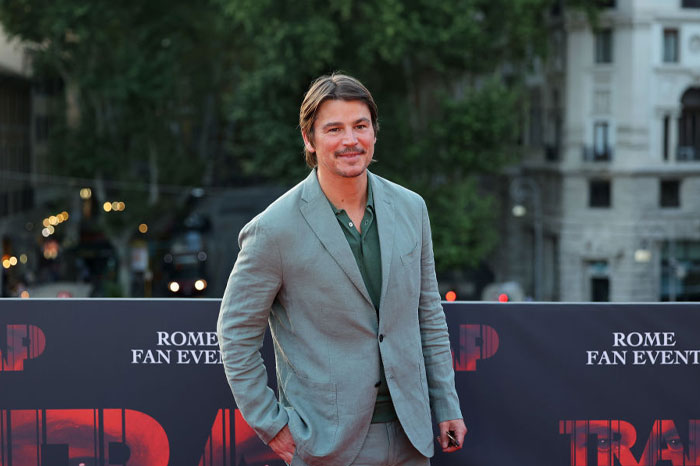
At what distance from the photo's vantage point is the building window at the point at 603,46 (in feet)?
119

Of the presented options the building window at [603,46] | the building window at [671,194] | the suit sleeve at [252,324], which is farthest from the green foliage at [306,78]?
the suit sleeve at [252,324]

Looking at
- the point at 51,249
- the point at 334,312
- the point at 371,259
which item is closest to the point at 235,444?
the point at 334,312

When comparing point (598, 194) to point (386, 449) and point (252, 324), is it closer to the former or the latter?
point (386, 449)

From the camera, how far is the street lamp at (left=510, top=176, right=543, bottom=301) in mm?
37281

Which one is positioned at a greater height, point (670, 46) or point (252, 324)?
point (670, 46)

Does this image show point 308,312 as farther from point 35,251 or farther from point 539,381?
point 35,251

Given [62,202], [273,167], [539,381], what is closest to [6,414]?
[539,381]

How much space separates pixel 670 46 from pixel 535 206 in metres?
6.56

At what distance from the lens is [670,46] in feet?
119

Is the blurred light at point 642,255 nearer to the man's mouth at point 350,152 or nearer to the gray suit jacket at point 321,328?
the gray suit jacket at point 321,328

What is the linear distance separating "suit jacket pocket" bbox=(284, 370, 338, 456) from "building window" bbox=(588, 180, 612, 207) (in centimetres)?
3367

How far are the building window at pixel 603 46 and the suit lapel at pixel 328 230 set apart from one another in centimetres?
3334

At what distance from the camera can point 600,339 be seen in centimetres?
528

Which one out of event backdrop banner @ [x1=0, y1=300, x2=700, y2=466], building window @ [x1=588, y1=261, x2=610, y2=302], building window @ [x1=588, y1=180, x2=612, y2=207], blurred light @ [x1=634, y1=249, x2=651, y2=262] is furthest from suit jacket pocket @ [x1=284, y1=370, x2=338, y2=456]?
building window @ [x1=588, y1=180, x2=612, y2=207]
